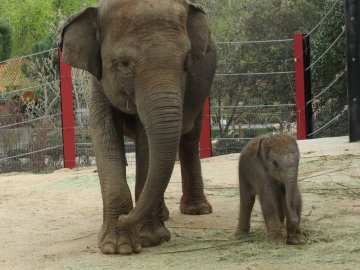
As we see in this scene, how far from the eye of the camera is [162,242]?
6.24 m

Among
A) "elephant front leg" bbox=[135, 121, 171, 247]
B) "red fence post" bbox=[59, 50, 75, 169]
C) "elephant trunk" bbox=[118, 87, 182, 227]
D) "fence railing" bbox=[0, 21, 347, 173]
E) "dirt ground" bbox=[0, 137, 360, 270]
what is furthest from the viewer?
"fence railing" bbox=[0, 21, 347, 173]

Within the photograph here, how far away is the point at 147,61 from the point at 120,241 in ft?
4.45

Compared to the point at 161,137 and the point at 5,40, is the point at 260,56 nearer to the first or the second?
the point at 5,40

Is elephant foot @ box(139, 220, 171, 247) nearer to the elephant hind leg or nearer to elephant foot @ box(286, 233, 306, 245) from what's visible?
the elephant hind leg

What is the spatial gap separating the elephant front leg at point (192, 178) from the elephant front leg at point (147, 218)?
1.69 m

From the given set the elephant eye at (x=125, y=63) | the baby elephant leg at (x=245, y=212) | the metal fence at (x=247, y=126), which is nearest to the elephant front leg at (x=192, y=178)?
the baby elephant leg at (x=245, y=212)

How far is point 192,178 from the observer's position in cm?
809

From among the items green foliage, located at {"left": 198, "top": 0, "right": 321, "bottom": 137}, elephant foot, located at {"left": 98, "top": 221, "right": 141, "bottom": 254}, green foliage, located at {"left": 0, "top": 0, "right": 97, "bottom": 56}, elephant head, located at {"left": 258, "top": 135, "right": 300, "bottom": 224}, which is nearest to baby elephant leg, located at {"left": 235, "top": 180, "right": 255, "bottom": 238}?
elephant head, located at {"left": 258, "top": 135, "right": 300, "bottom": 224}

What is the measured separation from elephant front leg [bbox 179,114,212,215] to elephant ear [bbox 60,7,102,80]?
2186mm

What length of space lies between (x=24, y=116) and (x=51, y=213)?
299 inches

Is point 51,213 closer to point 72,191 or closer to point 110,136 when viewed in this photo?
point 72,191

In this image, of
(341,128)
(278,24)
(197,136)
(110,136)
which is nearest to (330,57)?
(341,128)

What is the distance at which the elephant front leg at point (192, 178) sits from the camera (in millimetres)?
7977

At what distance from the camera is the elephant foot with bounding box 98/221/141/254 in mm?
5828
